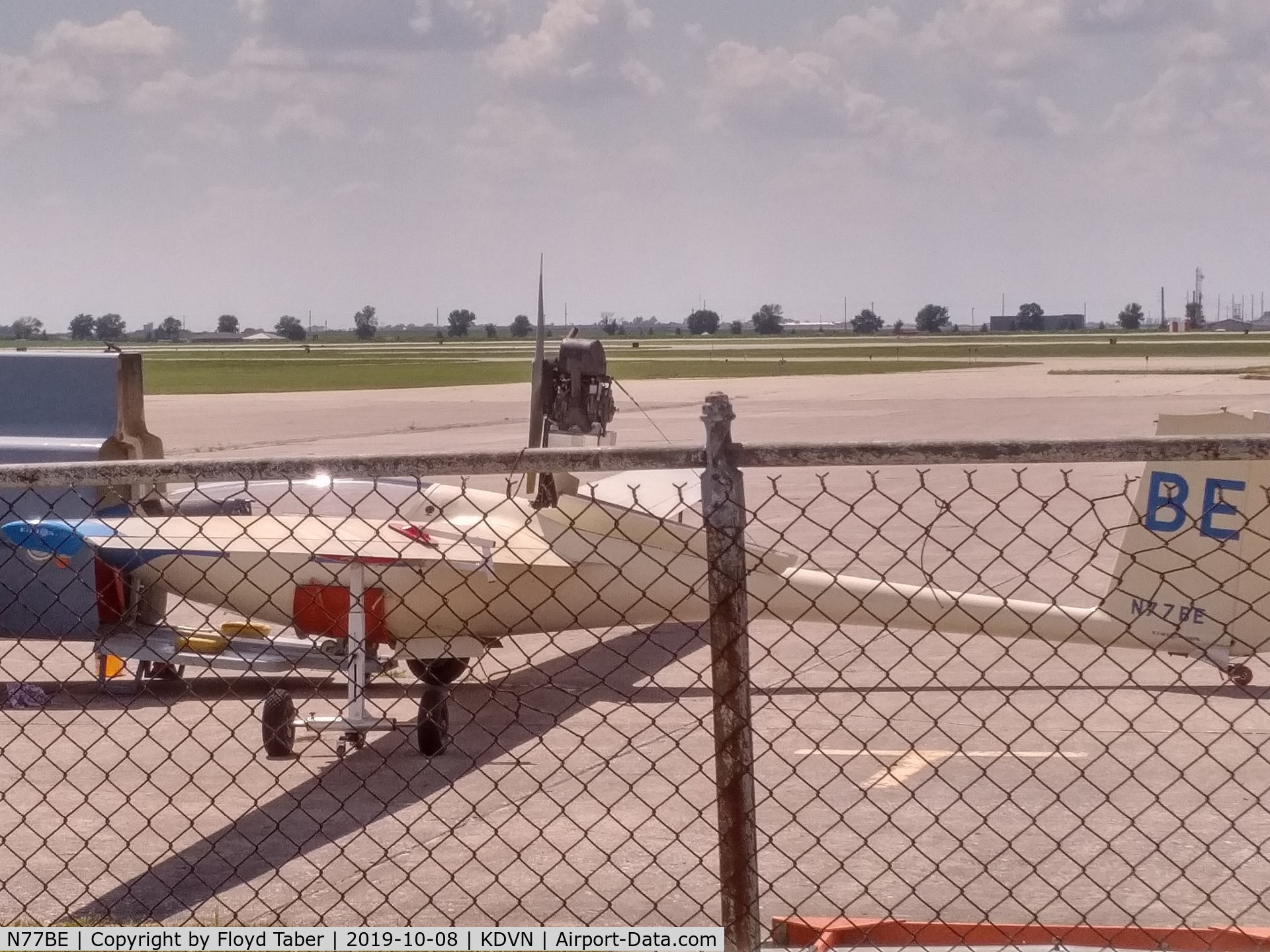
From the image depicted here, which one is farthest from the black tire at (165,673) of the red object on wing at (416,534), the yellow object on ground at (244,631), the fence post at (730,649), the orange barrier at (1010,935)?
the fence post at (730,649)

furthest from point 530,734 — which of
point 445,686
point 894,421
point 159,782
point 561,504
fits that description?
point 894,421

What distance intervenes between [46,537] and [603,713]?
3.44 meters

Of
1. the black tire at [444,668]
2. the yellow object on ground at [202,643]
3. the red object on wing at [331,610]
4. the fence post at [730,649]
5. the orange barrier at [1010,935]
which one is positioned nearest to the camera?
the fence post at [730,649]

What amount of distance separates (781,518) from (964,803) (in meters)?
11.6

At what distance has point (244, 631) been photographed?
29.8 feet

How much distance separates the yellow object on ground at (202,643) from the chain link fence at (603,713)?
34 mm

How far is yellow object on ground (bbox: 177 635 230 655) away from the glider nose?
2.68 feet

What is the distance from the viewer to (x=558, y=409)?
950 centimetres

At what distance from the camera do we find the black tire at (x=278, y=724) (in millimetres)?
7824

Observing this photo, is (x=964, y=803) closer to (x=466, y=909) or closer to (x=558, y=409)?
(x=466, y=909)
